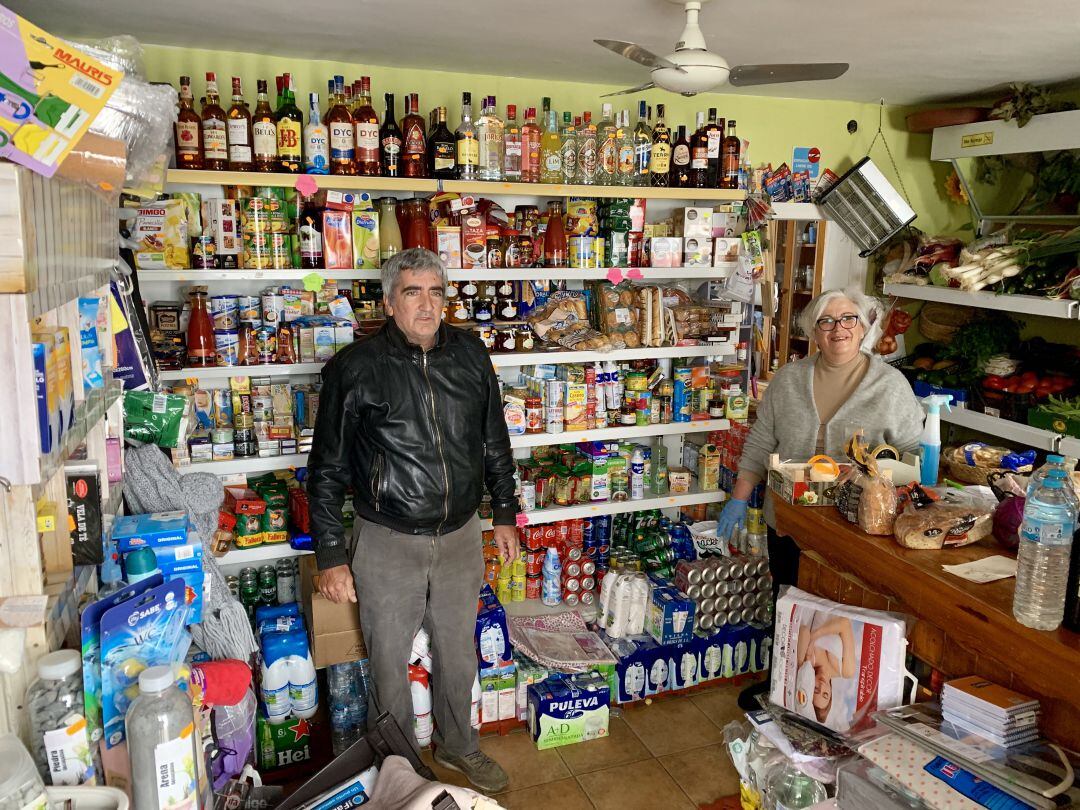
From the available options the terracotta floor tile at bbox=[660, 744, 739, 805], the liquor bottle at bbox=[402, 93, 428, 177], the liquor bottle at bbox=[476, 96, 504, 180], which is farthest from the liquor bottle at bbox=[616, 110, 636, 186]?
the terracotta floor tile at bbox=[660, 744, 739, 805]

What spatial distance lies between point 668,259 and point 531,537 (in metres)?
1.54

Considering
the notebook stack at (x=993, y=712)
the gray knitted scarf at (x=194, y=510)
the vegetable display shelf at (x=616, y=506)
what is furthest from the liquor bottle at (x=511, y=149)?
the notebook stack at (x=993, y=712)

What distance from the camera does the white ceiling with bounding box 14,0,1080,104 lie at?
2678 mm

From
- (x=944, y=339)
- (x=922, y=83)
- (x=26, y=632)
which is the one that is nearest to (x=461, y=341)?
(x=26, y=632)

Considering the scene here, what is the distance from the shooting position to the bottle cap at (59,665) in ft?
4.66

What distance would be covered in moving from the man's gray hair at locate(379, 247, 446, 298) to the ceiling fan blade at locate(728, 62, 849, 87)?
1174mm

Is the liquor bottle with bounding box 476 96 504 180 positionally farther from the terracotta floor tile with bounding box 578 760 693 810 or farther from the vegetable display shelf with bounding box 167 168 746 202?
A: the terracotta floor tile with bounding box 578 760 693 810

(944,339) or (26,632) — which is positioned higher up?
(944,339)

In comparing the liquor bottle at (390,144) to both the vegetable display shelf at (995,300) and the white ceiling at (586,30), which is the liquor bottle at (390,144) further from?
the vegetable display shelf at (995,300)

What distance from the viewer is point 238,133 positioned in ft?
10.4

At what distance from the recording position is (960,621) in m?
1.74

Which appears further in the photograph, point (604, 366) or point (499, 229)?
point (604, 366)

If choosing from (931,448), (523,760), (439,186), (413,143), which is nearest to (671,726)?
(523,760)

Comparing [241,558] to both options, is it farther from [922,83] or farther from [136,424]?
[922,83]
